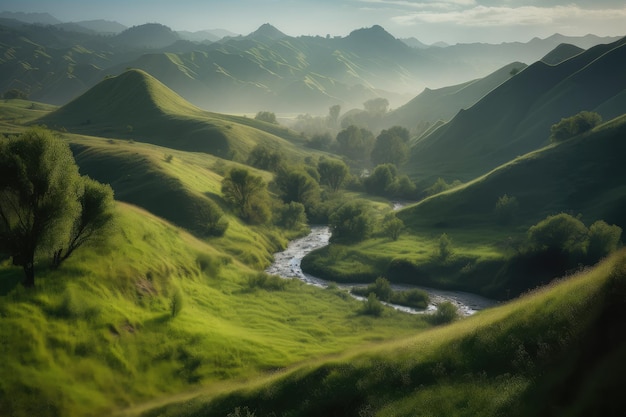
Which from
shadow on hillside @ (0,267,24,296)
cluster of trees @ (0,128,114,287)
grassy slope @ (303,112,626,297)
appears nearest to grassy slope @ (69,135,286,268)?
Result: grassy slope @ (303,112,626,297)

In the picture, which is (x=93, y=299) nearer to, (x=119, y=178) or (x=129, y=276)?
(x=129, y=276)

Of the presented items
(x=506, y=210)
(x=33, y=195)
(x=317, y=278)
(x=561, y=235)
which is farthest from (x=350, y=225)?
(x=33, y=195)

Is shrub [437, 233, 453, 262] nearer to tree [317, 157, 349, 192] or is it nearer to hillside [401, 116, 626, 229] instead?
hillside [401, 116, 626, 229]

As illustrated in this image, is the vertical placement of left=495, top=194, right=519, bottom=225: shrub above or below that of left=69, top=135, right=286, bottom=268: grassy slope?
above

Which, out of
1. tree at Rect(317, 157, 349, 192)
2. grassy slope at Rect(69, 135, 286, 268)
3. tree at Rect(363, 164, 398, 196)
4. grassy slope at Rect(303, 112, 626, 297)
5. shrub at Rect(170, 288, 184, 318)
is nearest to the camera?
shrub at Rect(170, 288, 184, 318)

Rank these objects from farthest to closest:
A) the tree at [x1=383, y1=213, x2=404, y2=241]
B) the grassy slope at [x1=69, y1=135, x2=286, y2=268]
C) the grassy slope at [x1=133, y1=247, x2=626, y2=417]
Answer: the tree at [x1=383, y1=213, x2=404, y2=241]
the grassy slope at [x1=69, y1=135, x2=286, y2=268]
the grassy slope at [x1=133, y1=247, x2=626, y2=417]

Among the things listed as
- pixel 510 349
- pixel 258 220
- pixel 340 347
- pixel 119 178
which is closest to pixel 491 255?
pixel 340 347
